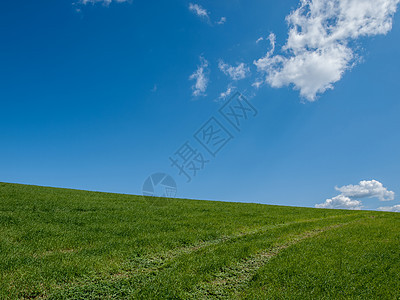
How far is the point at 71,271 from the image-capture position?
7543 mm

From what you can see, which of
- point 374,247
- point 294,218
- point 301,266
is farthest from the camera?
point 294,218

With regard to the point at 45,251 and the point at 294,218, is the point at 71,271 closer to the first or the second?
the point at 45,251

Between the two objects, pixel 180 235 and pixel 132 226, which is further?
pixel 132 226

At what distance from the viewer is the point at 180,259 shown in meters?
8.98

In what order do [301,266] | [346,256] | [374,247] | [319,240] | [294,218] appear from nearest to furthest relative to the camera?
[301,266] → [346,256] → [374,247] → [319,240] → [294,218]

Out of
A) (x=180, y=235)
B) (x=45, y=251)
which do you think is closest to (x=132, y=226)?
(x=180, y=235)

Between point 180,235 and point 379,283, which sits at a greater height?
point 180,235

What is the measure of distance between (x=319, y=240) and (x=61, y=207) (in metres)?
15.9

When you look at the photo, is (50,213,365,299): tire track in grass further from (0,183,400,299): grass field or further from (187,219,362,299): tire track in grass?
(187,219,362,299): tire track in grass

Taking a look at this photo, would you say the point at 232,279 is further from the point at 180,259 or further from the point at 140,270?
the point at 140,270

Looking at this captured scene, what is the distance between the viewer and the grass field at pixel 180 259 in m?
6.92

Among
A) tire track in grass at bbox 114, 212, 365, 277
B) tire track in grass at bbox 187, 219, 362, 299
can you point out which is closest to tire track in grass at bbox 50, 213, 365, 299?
tire track in grass at bbox 114, 212, 365, 277

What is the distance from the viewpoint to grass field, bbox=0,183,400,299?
692 centimetres

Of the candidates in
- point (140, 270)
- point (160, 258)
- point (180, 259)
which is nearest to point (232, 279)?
point (180, 259)
